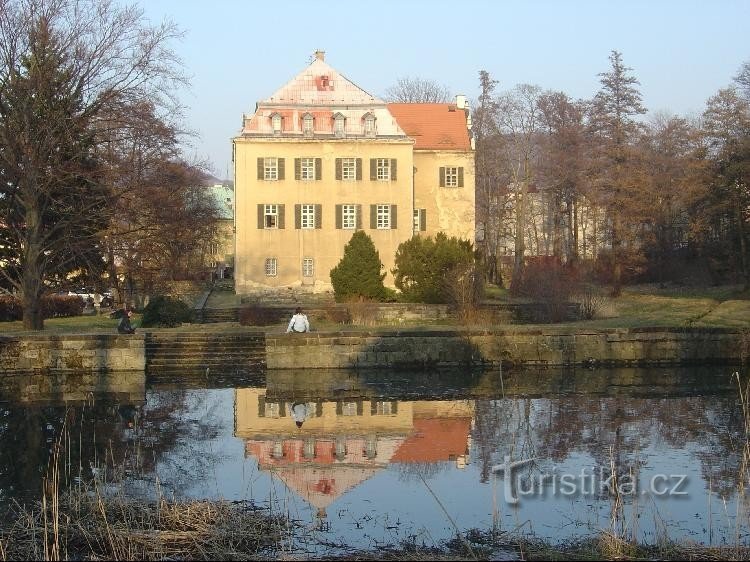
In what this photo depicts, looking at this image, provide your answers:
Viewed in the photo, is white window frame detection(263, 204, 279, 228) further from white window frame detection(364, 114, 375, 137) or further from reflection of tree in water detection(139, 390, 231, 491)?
reflection of tree in water detection(139, 390, 231, 491)

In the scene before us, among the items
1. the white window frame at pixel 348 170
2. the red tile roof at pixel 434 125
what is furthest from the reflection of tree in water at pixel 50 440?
the red tile roof at pixel 434 125

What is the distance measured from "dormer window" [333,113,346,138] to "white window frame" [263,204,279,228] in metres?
4.46

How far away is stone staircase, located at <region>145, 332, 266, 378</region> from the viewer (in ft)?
74.0

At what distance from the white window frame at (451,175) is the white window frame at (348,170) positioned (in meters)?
5.54

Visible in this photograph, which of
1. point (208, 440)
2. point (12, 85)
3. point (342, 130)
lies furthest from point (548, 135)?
point (208, 440)

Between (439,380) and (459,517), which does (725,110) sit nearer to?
(439,380)

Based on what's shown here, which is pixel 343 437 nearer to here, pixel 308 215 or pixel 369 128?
pixel 308 215

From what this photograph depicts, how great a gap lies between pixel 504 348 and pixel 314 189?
2365cm

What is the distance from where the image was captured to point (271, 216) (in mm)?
44688

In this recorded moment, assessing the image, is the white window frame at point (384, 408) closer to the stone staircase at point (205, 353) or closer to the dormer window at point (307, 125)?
the stone staircase at point (205, 353)

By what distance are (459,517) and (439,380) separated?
11234mm

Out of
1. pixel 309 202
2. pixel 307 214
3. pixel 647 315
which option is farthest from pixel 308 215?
pixel 647 315

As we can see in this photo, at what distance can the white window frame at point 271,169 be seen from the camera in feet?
146

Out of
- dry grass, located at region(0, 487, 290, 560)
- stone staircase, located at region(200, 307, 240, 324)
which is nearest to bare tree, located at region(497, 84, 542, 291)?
stone staircase, located at region(200, 307, 240, 324)
